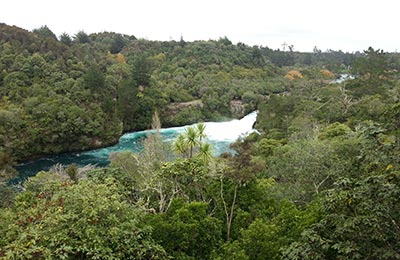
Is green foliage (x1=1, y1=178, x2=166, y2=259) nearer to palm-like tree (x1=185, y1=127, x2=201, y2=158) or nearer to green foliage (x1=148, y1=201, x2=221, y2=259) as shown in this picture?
green foliage (x1=148, y1=201, x2=221, y2=259)

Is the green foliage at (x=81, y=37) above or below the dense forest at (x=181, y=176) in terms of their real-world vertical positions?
above

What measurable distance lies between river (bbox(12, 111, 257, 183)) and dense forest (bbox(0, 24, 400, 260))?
4.16ft

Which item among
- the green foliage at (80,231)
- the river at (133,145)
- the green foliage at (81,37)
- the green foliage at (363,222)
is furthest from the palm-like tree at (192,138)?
the green foliage at (81,37)

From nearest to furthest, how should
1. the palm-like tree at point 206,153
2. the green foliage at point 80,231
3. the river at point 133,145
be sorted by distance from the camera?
the green foliage at point 80,231 < the palm-like tree at point 206,153 < the river at point 133,145

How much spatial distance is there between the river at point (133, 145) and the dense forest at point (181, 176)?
4.16ft

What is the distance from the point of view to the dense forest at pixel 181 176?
6.89 metres

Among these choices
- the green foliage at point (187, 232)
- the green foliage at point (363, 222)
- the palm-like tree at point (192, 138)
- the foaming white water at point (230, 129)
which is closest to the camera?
the green foliage at point (363, 222)

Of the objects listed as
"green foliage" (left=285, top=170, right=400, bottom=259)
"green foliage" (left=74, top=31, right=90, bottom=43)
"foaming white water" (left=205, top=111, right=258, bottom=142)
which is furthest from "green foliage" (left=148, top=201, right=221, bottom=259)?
"green foliage" (left=74, top=31, right=90, bottom=43)

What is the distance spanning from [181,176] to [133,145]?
2696 centimetres

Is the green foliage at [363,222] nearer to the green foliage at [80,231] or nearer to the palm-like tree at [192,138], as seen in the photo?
the green foliage at [80,231]

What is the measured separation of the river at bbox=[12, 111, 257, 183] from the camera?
31.9 metres

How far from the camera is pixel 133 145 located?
125ft

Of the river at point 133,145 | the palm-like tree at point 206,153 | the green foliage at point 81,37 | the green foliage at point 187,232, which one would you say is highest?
the green foliage at point 81,37

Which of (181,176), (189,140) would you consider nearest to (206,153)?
(189,140)
